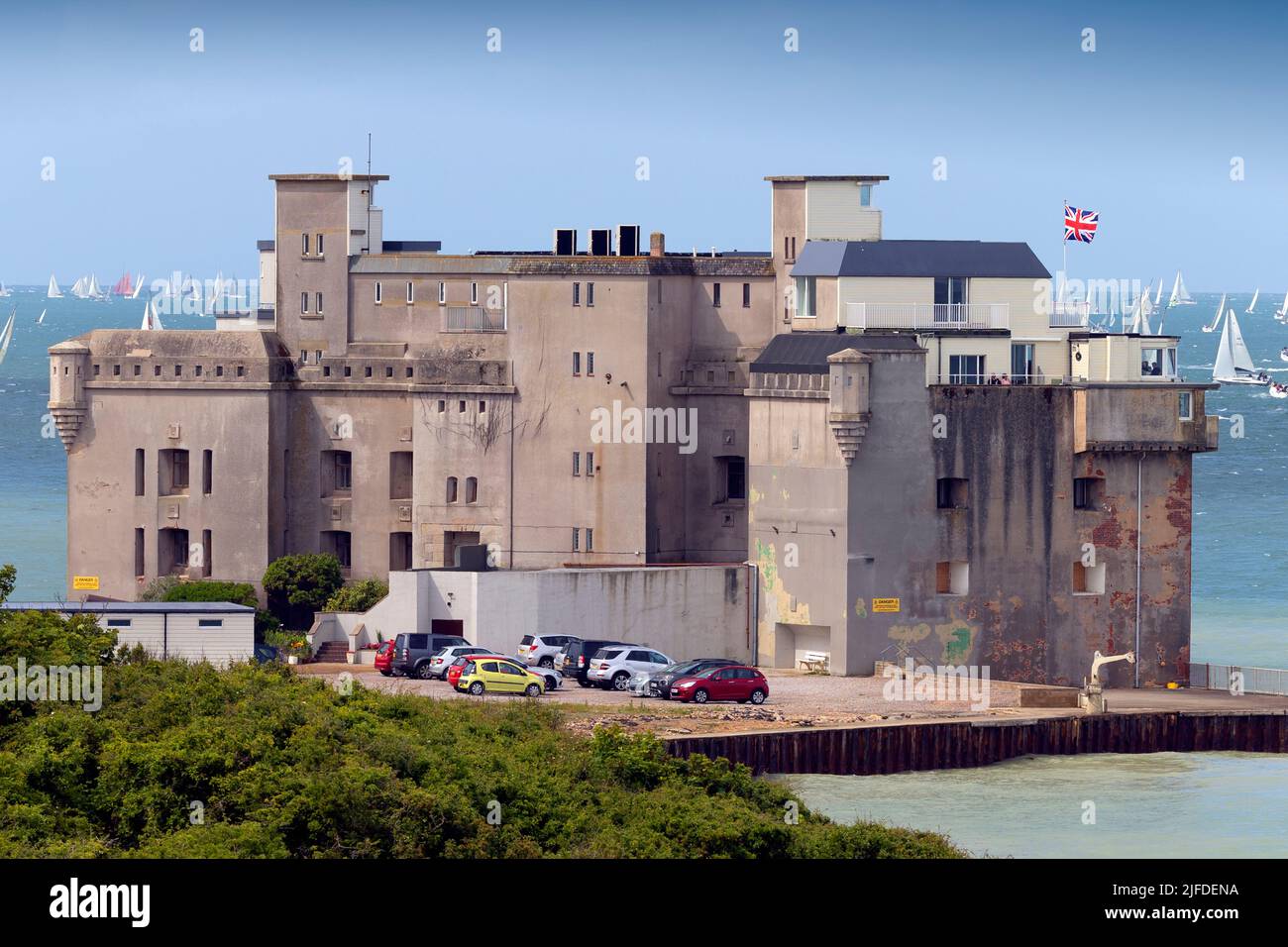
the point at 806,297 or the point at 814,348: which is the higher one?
the point at 806,297

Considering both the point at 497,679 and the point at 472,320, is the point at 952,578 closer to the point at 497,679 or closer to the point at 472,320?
the point at 497,679

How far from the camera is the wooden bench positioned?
254ft

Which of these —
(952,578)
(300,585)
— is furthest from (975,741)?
(300,585)

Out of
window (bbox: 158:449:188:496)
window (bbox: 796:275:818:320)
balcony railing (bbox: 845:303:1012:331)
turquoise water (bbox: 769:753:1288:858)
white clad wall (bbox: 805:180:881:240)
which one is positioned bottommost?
turquoise water (bbox: 769:753:1288:858)

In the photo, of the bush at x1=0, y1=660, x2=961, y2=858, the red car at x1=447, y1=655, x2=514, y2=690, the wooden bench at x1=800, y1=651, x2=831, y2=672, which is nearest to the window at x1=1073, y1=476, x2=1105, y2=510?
the wooden bench at x1=800, y1=651, x2=831, y2=672

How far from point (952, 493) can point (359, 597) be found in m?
18.0

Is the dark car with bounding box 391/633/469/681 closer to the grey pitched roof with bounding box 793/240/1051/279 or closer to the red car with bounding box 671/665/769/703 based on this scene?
the red car with bounding box 671/665/769/703

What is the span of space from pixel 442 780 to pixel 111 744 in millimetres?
6050

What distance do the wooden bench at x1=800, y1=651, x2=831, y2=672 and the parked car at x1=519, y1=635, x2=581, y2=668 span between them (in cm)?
732

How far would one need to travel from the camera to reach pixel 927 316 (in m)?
81.1

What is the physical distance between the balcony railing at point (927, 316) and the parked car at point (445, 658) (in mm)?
17031

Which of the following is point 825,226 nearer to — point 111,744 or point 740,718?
point 740,718

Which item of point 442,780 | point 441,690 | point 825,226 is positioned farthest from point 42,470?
point 442,780

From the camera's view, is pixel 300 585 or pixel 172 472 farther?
pixel 172 472
